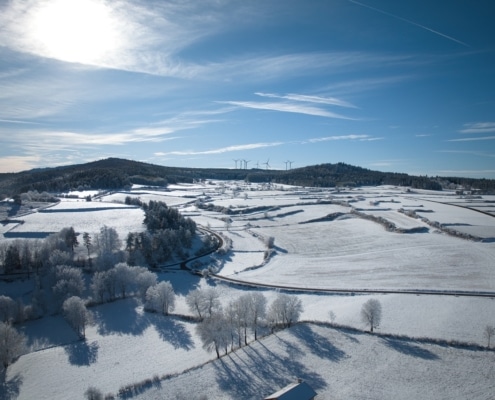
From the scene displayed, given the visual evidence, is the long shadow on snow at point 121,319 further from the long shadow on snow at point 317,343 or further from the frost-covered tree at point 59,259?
the long shadow on snow at point 317,343

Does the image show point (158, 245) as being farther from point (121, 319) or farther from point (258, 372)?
point (258, 372)

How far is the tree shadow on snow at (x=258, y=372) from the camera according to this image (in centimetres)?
2805

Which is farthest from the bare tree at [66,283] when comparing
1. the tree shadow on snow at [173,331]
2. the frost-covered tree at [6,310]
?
the tree shadow on snow at [173,331]

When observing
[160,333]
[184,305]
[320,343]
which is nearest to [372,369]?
[320,343]

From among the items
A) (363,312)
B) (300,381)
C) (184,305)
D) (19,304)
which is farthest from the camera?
(184,305)

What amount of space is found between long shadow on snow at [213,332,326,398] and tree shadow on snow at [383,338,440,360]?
332 inches

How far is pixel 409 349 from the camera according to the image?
3275cm

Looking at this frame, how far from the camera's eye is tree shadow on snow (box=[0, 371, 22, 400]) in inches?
1177

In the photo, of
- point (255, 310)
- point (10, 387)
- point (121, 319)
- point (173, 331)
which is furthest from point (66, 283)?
point (255, 310)

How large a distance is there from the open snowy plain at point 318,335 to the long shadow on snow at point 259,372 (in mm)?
95

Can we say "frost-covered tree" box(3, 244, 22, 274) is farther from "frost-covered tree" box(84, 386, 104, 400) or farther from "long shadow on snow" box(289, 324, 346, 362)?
"long shadow on snow" box(289, 324, 346, 362)

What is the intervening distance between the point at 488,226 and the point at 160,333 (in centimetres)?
8659

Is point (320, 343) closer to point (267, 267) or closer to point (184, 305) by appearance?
point (184, 305)

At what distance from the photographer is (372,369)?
29719 millimetres
